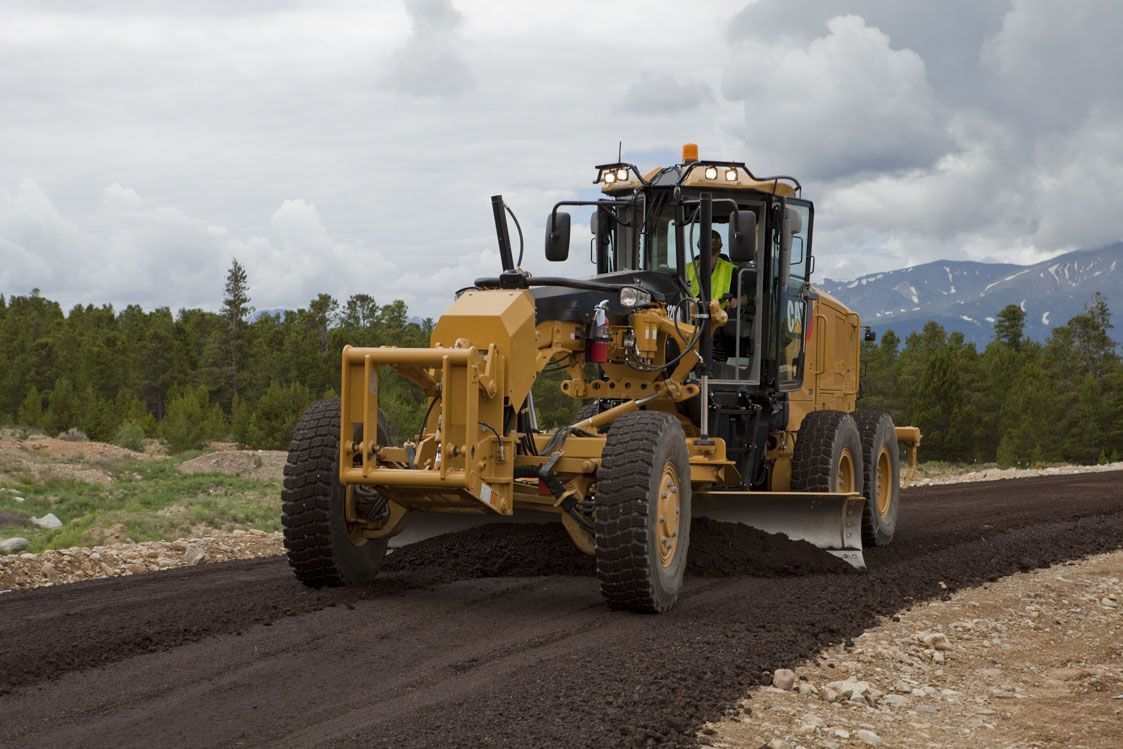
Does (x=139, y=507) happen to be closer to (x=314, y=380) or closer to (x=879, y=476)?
(x=879, y=476)

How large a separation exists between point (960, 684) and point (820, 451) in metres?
4.09

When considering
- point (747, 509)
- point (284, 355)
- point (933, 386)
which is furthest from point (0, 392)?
point (747, 509)

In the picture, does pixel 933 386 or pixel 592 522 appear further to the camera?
pixel 933 386

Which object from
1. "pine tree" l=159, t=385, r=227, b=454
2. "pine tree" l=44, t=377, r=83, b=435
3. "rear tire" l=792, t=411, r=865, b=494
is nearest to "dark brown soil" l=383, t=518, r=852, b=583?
"rear tire" l=792, t=411, r=865, b=494

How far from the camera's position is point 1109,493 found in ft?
61.9

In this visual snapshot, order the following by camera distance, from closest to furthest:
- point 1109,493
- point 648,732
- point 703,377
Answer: point 648,732 < point 703,377 < point 1109,493

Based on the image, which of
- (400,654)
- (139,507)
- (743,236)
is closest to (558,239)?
(743,236)

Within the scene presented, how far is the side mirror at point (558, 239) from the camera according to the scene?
33.7 ft

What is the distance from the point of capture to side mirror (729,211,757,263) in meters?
8.95

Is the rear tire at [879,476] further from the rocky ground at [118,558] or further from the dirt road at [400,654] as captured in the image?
the rocky ground at [118,558]

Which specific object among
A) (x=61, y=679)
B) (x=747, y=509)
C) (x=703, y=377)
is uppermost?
(x=703, y=377)

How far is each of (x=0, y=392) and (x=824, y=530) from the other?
57799 millimetres

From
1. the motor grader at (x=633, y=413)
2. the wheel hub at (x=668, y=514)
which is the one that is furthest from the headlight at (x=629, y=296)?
the wheel hub at (x=668, y=514)

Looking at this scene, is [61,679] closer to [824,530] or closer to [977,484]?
[824,530]
